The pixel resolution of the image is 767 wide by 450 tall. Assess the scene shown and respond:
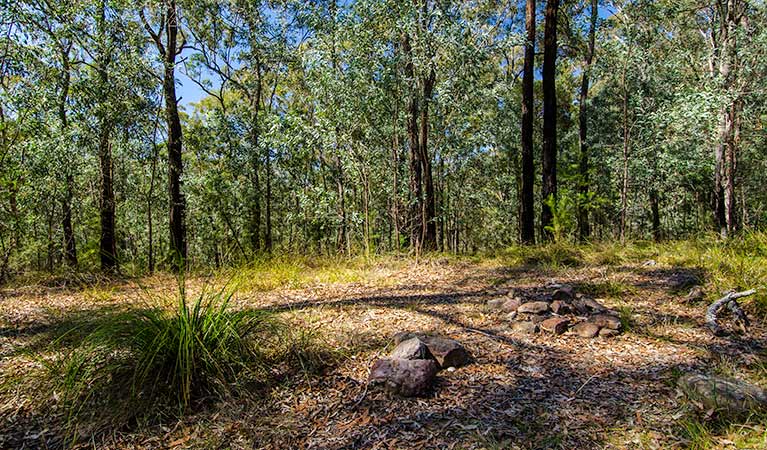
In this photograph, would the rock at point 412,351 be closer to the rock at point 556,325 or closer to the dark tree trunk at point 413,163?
the rock at point 556,325

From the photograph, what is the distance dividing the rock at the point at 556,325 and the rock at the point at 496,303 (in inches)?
18.8

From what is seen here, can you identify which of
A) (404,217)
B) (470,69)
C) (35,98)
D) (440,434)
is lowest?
(440,434)

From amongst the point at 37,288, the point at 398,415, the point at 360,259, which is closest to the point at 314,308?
the point at 398,415

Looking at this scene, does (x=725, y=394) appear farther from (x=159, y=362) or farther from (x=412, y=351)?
(x=159, y=362)

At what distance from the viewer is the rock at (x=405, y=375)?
2.17 m

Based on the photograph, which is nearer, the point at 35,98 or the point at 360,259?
the point at 35,98

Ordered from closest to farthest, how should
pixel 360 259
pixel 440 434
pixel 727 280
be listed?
pixel 440 434 < pixel 727 280 < pixel 360 259

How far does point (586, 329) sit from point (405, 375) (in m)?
1.55

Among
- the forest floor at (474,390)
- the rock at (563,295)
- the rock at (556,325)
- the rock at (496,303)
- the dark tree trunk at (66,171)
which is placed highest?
the dark tree trunk at (66,171)

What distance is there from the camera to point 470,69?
6.14m

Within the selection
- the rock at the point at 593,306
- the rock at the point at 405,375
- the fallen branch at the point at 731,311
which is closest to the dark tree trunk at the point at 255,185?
the rock at the point at 593,306

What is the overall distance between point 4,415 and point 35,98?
502 centimetres

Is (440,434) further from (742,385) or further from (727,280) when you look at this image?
(727,280)

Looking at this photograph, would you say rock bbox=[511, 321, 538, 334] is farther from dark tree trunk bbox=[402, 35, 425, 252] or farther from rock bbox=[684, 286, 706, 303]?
dark tree trunk bbox=[402, 35, 425, 252]
